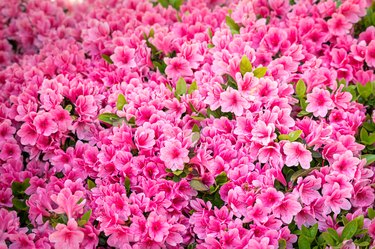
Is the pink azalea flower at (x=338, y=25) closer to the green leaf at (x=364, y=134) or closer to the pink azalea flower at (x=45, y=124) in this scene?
the green leaf at (x=364, y=134)

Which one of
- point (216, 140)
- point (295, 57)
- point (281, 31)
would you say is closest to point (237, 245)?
point (216, 140)

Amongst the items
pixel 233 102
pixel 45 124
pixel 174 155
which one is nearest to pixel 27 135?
pixel 45 124

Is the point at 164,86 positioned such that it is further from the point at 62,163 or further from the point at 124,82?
the point at 62,163

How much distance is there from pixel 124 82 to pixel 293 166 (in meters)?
0.83

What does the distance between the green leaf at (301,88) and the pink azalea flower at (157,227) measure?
2.65ft

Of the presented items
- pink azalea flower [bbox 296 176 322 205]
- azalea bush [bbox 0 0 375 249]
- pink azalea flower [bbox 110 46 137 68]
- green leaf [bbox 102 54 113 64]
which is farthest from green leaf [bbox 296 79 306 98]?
green leaf [bbox 102 54 113 64]

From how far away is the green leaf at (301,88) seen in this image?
218 cm

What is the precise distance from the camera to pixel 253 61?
2.28m

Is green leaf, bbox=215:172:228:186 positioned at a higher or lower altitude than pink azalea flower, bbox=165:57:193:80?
lower

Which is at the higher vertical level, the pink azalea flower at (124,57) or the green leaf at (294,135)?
the green leaf at (294,135)

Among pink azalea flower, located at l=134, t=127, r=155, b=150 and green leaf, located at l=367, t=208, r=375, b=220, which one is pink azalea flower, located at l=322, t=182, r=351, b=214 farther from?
pink azalea flower, located at l=134, t=127, r=155, b=150

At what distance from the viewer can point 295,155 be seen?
196 centimetres

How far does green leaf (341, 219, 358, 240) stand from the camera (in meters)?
1.86

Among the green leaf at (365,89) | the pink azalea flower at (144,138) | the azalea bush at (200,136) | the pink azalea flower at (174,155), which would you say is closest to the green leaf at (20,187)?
the azalea bush at (200,136)
